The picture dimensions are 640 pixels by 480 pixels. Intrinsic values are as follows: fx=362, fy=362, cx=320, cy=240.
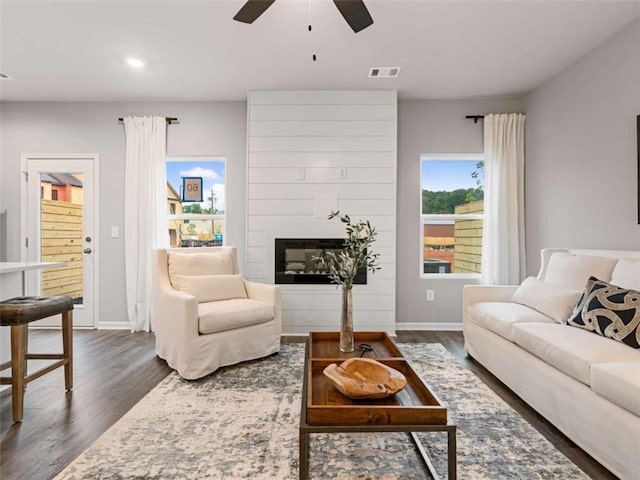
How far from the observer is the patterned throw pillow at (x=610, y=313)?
193 centimetres

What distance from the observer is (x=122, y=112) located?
424 centimetres

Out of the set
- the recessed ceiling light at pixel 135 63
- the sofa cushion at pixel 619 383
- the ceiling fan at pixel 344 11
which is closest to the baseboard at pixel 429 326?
the sofa cushion at pixel 619 383

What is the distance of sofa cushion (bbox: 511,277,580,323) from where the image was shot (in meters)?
2.43

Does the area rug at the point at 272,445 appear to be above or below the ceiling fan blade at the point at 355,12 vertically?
below

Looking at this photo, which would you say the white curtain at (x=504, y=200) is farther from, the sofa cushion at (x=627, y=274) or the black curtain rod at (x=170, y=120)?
the black curtain rod at (x=170, y=120)

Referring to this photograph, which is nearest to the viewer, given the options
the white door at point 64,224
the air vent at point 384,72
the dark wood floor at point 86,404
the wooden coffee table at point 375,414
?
the wooden coffee table at point 375,414

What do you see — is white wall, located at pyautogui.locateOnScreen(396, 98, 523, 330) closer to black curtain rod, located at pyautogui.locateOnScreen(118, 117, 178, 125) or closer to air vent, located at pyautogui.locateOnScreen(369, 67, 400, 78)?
air vent, located at pyautogui.locateOnScreen(369, 67, 400, 78)

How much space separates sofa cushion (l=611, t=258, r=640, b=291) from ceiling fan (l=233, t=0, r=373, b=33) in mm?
2226

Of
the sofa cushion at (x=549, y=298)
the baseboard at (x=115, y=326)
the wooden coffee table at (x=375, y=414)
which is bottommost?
the baseboard at (x=115, y=326)

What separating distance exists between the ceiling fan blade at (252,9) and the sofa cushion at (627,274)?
268cm

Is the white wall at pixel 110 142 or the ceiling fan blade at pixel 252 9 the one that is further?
the white wall at pixel 110 142

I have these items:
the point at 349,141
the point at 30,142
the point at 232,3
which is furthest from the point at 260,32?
the point at 30,142

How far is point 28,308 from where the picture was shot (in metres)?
2.03

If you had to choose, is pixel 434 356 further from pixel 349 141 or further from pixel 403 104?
pixel 403 104
